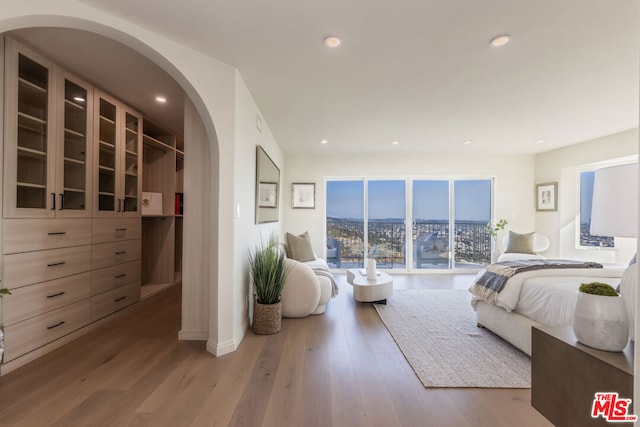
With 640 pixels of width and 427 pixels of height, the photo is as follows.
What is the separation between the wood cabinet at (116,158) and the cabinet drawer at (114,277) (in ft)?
1.91

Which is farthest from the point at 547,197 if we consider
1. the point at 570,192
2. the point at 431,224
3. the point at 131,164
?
the point at 131,164

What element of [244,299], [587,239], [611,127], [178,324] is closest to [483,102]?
[611,127]

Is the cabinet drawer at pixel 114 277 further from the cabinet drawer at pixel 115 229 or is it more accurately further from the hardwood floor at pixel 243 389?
the hardwood floor at pixel 243 389

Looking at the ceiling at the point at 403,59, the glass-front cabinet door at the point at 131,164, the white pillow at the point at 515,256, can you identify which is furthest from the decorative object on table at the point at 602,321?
the white pillow at the point at 515,256

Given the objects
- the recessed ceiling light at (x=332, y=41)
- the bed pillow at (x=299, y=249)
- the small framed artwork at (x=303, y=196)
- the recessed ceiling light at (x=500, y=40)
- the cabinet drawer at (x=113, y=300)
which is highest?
the recessed ceiling light at (x=500, y=40)

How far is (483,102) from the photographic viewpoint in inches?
123

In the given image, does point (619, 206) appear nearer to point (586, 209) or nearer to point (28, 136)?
point (28, 136)

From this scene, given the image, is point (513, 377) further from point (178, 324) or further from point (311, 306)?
point (178, 324)

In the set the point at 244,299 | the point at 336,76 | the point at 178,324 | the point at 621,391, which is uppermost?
the point at 336,76

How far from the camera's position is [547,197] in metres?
5.42

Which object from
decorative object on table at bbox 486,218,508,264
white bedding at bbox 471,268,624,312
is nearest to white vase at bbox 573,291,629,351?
white bedding at bbox 471,268,624,312

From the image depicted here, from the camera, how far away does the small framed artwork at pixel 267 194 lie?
11.0 ft

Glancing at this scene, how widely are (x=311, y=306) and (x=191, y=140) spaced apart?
2091 mm

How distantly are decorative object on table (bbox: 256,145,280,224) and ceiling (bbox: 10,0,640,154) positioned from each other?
60cm
